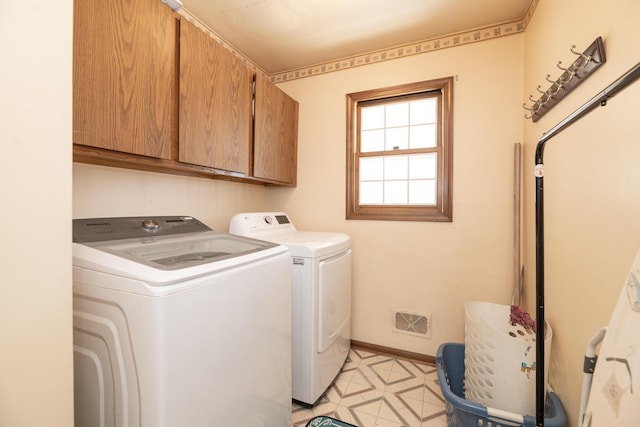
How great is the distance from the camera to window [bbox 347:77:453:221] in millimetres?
2111

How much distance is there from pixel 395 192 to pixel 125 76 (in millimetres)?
1952

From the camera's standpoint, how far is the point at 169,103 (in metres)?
1.33

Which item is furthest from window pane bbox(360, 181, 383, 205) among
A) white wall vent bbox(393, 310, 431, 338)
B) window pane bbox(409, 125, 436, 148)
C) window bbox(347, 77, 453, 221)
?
white wall vent bbox(393, 310, 431, 338)

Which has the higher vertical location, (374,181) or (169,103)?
(169,103)

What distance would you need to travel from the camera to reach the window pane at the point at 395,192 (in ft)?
7.55

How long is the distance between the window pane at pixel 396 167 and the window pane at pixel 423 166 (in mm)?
42

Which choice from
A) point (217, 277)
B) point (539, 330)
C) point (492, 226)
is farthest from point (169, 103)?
point (492, 226)

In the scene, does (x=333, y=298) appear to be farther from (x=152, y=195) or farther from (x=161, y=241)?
(x=152, y=195)

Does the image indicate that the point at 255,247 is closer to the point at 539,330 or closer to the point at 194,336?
the point at 194,336

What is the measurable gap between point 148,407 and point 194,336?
0.67 feet

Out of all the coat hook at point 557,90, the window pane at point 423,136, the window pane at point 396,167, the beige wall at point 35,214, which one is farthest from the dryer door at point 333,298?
the coat hook at point 557,90

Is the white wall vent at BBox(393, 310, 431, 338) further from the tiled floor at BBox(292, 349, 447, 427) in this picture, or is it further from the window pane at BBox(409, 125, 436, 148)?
the window pane at BBox(409, 125, 436, 148)

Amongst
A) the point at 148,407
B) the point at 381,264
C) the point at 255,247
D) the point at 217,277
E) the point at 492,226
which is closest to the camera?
the point at 148,407

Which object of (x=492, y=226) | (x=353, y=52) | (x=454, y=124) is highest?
(x=353, y=52)
